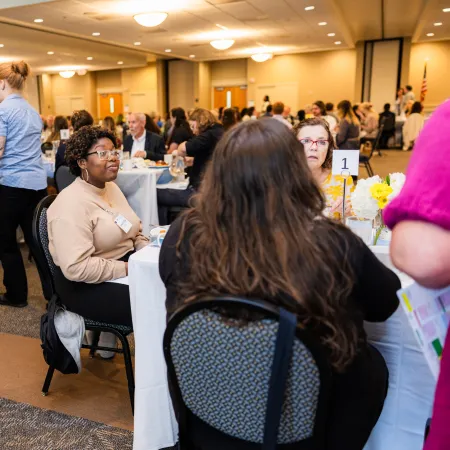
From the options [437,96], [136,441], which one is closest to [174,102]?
[437,96]

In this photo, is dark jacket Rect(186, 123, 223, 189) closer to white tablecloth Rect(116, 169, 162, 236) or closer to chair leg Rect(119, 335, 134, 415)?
white tablecloth Rect(116, 169, 162, 236)

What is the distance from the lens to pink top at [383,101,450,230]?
1.96ft

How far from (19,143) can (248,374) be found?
8.15 feet

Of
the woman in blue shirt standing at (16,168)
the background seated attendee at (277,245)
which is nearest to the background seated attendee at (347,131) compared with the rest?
the woman in blue shirt standing at (16,168)

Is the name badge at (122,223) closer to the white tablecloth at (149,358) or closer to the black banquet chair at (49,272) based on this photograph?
the black banquet chair at (49,272)

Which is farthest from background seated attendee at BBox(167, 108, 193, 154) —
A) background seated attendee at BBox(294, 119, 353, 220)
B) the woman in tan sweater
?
the woman in tan sweater

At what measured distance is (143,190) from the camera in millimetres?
3830

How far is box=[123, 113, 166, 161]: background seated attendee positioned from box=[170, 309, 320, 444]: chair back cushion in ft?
13.0

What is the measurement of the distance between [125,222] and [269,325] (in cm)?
125

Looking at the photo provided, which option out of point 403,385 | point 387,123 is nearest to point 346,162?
point 403,385

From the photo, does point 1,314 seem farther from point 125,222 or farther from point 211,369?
point 211,369

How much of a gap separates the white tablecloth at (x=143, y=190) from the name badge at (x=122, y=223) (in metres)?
1.83

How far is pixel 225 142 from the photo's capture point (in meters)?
0.90

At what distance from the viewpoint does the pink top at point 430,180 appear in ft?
1.96
